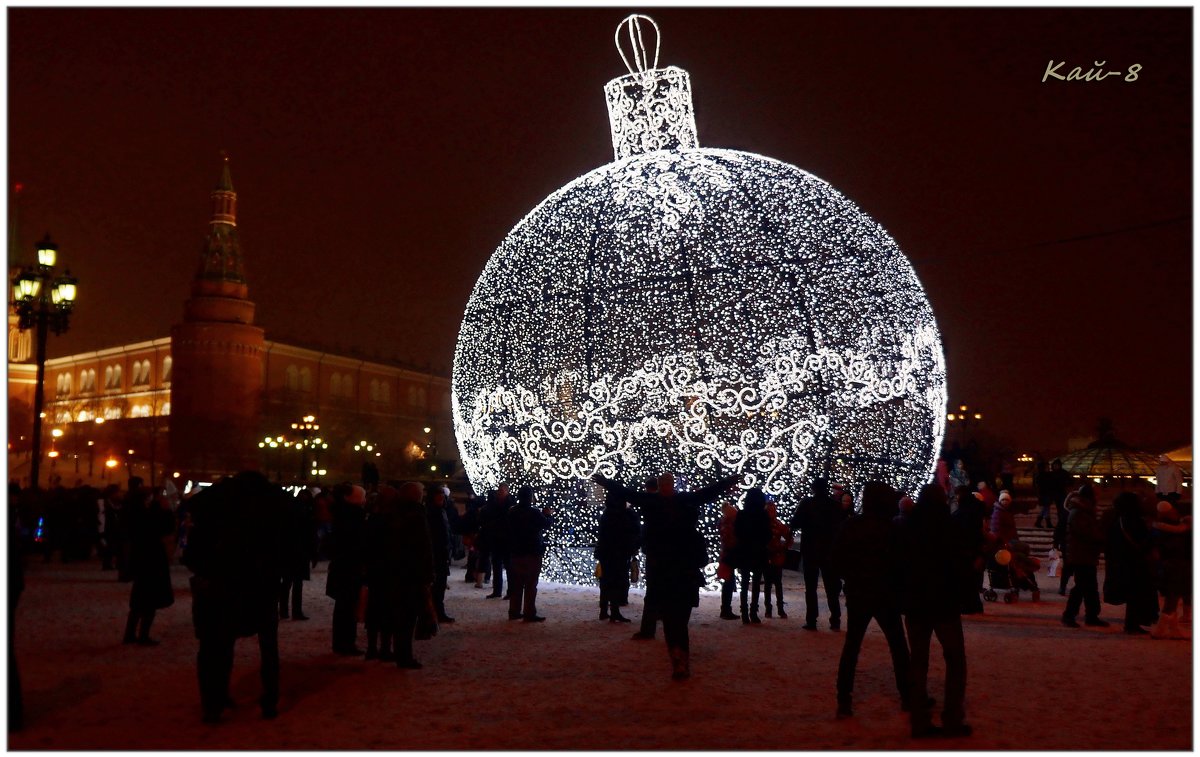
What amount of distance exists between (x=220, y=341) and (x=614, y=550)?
65.6 m

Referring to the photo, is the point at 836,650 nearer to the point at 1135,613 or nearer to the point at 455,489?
the point at 1135,613

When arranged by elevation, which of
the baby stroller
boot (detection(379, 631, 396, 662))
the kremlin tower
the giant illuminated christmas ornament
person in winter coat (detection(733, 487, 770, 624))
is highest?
the kremlin tower

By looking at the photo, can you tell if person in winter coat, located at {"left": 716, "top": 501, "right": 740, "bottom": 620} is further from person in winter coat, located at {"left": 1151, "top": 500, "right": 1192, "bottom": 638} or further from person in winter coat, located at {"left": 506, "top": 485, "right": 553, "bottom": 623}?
person in winter coat, located at {"left": 1151, "top": 500, "right": 1192, "bottom": 638}

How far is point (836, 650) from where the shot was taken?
28.7ft

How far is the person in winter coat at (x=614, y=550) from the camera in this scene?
34.0 feet

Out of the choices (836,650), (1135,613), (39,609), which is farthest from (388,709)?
(1135,613)

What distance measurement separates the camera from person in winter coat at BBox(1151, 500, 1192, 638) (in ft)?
31.5

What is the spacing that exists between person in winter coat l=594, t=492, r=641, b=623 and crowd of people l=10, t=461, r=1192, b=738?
0.6 inches

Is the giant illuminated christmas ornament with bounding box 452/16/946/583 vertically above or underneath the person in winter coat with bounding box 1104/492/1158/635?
above

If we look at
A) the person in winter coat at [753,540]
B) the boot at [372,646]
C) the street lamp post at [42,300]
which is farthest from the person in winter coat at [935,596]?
the street lamp post at [42,300]

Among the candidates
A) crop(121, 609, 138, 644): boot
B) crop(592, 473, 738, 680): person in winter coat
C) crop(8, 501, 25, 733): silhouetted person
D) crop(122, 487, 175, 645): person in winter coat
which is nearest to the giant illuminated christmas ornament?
crop(592, 473, 738, 680): person in winter coat

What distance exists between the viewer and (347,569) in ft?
28.4

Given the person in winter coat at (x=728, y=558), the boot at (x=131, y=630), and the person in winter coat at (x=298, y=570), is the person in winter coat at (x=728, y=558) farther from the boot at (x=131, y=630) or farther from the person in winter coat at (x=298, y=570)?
the boot at (x=131, y=630)

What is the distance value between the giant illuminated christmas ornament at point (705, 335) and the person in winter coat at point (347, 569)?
141 inches
